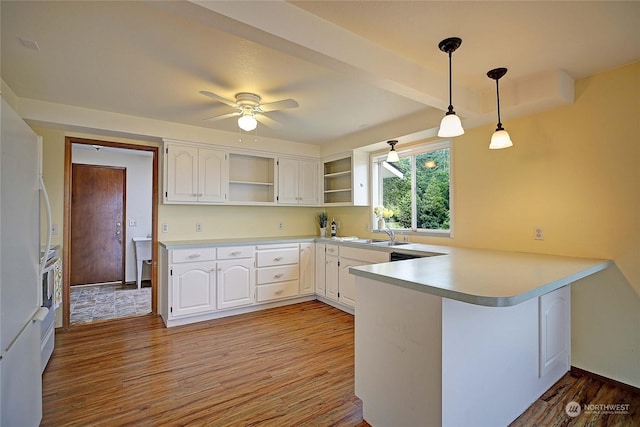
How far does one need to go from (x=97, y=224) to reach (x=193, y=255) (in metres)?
3.08

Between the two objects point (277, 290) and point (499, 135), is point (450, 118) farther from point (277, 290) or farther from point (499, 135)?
point (277, 290)

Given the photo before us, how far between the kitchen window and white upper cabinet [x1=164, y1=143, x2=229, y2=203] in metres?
2.10

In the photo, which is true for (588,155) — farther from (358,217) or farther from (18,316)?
(18,316)

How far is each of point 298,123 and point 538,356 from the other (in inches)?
121

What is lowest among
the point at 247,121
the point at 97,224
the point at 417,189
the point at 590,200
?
the point at 97,224

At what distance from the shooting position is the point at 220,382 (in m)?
2.24

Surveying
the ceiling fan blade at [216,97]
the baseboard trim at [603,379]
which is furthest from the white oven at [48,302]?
the baseboard trim at [603,379]

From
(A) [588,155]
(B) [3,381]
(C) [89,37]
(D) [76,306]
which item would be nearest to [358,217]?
(A) [588,155]

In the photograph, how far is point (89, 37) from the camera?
5.95ft

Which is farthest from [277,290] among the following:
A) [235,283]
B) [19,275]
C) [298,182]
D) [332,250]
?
[19,275]

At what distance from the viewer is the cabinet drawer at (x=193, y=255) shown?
3322mm

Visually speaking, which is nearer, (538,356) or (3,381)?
(3,381)

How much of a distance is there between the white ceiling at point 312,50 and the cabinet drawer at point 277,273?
2.08 m

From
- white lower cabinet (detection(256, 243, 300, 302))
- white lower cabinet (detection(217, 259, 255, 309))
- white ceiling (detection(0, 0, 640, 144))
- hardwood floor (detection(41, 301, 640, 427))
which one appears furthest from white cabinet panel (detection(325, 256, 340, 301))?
white ceiling (detection(0, 0, 640, 144))
